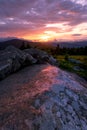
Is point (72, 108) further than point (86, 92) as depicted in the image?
No

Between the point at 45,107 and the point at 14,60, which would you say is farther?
the point at 14,60

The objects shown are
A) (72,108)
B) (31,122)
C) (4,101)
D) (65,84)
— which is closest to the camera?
(31,122)

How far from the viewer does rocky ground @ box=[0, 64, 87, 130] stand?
4617 millimetres

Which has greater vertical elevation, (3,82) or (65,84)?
(65,84)

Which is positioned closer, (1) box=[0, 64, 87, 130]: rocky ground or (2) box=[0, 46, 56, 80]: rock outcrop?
(1) box=[0, 64, 87, 130]: rocky ground

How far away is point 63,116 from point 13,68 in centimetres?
513

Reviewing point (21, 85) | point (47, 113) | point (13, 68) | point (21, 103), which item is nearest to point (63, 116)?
point (47, 113)

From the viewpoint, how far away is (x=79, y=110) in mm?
5289

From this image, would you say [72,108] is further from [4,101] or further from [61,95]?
[4,101]

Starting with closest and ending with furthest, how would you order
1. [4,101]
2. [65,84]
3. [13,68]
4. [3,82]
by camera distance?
1. [4,101]
2. [65,84]
3. [3,82]
4. [13,68]

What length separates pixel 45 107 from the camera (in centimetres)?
498

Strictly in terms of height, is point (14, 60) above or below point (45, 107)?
below

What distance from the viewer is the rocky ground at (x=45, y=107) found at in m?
4.62

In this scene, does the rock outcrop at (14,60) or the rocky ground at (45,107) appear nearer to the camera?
the rocky ground at (45,107)
